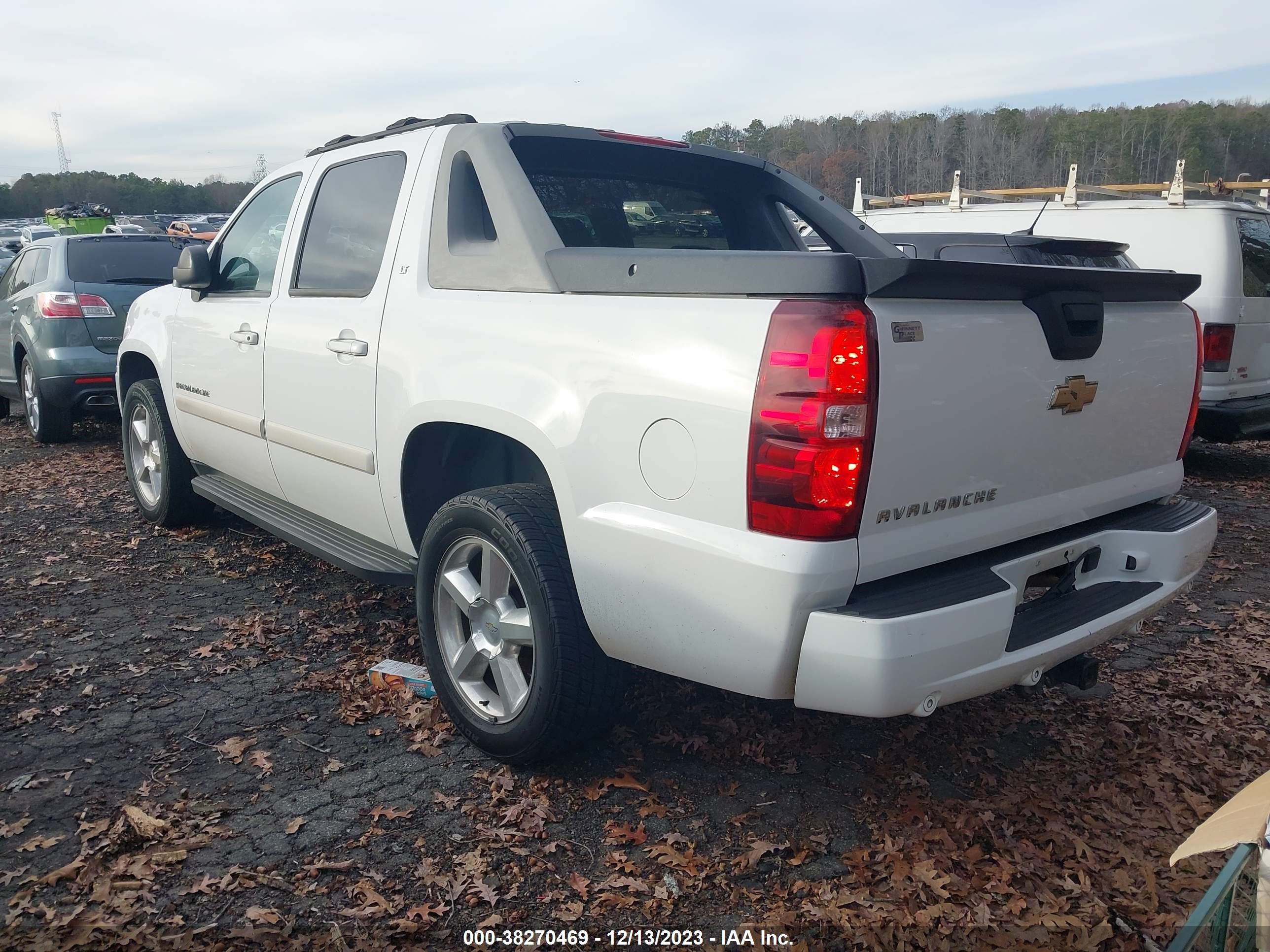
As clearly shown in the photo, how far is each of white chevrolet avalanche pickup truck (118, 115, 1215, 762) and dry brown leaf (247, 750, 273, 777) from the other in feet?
1.96

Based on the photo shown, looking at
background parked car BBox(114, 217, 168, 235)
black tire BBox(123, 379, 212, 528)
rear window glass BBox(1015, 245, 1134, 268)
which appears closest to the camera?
rear window glass BBox(1015, 245, 1134, 268)

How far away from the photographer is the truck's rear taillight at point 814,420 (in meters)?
2.24

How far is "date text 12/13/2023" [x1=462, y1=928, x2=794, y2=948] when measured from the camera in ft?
7.84

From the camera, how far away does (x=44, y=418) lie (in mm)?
8539

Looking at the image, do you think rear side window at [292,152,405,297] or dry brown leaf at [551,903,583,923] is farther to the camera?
rear side window at [292,152,405,297]

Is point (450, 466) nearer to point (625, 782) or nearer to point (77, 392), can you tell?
point (625, 782)

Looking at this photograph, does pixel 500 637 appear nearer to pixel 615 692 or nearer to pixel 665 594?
pixel 615 692

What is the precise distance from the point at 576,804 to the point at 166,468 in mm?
3638

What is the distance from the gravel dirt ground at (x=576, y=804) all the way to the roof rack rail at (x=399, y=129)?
207cm

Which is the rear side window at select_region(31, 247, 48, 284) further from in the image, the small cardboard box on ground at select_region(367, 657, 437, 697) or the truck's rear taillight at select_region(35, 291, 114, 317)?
the small cardboard box on ground at select_region(367, 657, 437, 697)

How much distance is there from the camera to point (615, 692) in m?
2.91

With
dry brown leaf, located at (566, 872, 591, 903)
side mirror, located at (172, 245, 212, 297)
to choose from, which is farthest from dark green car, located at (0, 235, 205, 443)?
dry brown leaf, located at (566, 872, 591, 903)

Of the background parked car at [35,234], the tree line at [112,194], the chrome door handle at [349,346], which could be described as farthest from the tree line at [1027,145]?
the tree line at [112,194]

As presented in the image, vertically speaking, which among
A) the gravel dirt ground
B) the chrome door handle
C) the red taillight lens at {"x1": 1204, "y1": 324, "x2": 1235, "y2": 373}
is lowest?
the gravel dirt ground
